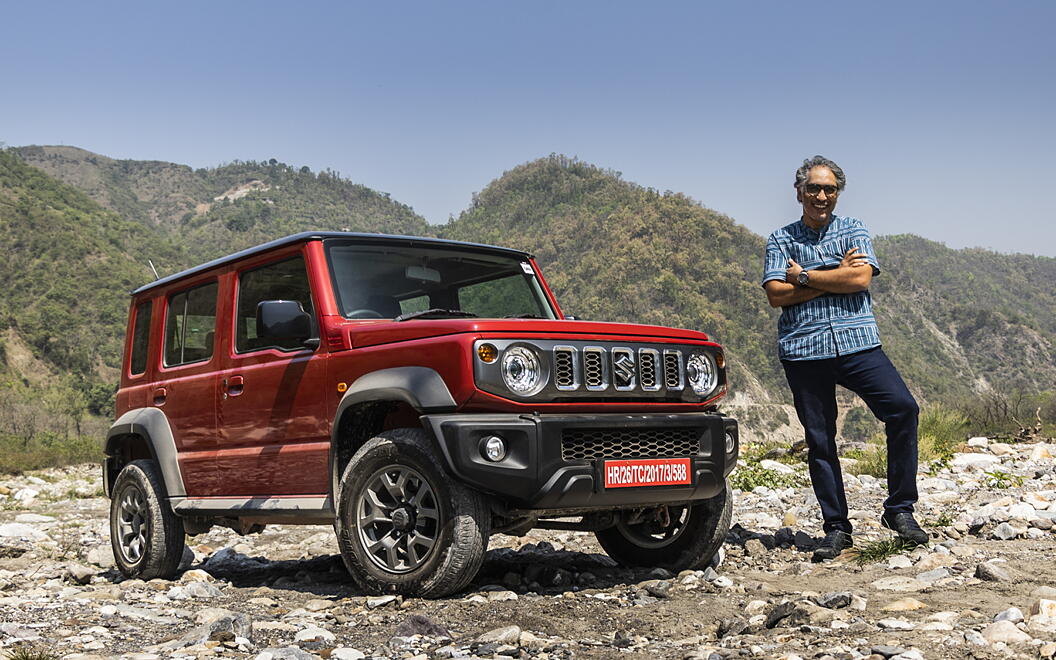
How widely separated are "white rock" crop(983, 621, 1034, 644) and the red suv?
5.36ft

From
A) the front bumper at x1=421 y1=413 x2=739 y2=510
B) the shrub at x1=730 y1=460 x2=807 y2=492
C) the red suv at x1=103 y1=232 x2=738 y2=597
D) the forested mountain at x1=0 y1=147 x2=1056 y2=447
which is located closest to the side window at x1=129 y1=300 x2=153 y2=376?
the red suv at x1=103 y1=232 x2=738 y2=597

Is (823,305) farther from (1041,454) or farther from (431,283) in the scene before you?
(1041,454)

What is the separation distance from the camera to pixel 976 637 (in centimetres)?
331

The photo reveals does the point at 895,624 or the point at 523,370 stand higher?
the point at 523,370

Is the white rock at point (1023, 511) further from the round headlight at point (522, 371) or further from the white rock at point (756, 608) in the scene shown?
the round headlight at point (522, 371)

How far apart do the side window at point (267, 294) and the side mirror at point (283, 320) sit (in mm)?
163

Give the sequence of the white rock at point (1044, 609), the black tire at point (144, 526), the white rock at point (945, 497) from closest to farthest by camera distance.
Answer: the white rock at point (1044, 609) → the black tire at point (144, 526) → the white rock at point (945, 497)

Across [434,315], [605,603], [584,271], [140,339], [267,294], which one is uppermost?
[584,271]

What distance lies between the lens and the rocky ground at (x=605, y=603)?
3.55 meters

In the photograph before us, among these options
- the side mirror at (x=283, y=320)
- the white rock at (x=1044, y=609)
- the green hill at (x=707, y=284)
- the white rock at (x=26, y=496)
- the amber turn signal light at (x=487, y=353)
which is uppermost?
the green hill at (x=707, y=284)

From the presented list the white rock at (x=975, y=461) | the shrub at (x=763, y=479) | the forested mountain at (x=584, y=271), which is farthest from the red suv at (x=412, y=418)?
the forested mountain at (x=584, y=271)

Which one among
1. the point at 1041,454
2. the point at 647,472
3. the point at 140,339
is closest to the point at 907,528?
the point at 647,472

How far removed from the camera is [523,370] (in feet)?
14.3

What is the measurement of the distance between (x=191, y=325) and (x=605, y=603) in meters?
3.27
